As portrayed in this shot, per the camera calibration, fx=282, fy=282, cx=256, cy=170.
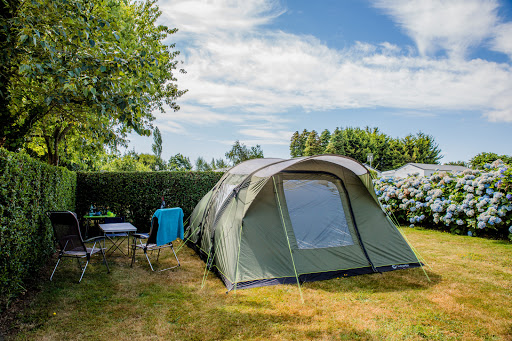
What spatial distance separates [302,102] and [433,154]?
3139cm

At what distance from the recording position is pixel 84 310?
3.09 metres

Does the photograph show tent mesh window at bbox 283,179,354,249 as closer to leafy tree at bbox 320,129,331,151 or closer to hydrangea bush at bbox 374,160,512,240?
hydrangea bush at bbox 374,160,512,240

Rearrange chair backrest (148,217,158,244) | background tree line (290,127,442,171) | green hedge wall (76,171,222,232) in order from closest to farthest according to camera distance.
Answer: chair backrest (148,217,158,244) → green hedge wall (76,171,222,232) → background tree line (290,127,442,171)

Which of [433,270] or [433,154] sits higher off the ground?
[433,154]

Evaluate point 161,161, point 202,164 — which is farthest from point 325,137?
point 161,161

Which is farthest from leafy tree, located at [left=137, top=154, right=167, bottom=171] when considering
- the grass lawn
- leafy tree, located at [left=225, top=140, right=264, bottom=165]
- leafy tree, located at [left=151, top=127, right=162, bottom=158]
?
the grass lawn

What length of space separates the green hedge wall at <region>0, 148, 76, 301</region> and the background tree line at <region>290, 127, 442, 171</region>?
3572cm

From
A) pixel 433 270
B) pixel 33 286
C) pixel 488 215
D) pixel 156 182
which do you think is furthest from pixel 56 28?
pixel 488 215

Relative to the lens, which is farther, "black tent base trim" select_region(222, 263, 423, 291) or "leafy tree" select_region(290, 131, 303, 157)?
"leafy tree" select_region(290, 131, 303, 157)

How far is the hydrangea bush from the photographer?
6.15 meters

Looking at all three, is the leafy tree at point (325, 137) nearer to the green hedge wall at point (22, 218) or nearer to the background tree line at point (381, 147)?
the background tree line at point (381, 147)

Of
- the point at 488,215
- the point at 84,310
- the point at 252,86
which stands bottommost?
the point at 84,310

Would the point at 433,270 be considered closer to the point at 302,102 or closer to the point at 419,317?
the point at 419,317

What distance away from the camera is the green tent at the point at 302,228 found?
153 inches
